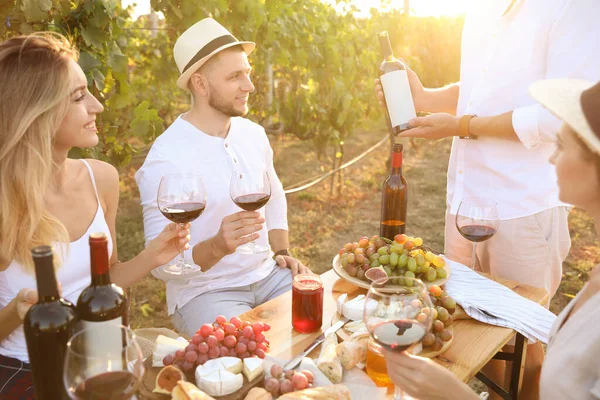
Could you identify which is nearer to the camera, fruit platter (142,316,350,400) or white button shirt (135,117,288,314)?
fruit platter (142,316,350,400)

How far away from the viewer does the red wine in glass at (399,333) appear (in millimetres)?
1216

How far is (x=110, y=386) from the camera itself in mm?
1041

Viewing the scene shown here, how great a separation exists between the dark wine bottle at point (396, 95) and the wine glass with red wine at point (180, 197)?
3.03 ft

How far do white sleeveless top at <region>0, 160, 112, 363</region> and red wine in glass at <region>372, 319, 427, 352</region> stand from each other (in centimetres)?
115

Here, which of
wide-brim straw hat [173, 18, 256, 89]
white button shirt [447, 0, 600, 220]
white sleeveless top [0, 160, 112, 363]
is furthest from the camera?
wide-brim straw hat [173, 18, 256, 89]

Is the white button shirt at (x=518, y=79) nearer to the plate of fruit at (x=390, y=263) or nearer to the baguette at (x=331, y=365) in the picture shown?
the plate of fruit at (x=390, y=263)

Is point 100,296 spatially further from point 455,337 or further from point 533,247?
point 533,247

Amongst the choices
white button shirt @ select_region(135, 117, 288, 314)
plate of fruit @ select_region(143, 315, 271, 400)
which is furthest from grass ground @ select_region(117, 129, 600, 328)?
plate of fruit @ select_region(143, 315, 271, 400)

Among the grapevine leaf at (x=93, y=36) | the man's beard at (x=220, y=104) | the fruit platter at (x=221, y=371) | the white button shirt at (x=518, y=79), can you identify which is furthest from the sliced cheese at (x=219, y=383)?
the grapevine leaf at (x=93, y=36)

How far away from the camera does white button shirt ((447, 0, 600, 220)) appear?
2.09m

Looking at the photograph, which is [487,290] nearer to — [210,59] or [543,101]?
[543,101]

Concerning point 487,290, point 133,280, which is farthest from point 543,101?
point 133,280

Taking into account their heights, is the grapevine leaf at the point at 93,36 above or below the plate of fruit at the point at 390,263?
above

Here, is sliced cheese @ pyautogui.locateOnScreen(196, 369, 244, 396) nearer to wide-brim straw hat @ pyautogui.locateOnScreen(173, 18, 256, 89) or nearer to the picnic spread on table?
the picnic spread on table
